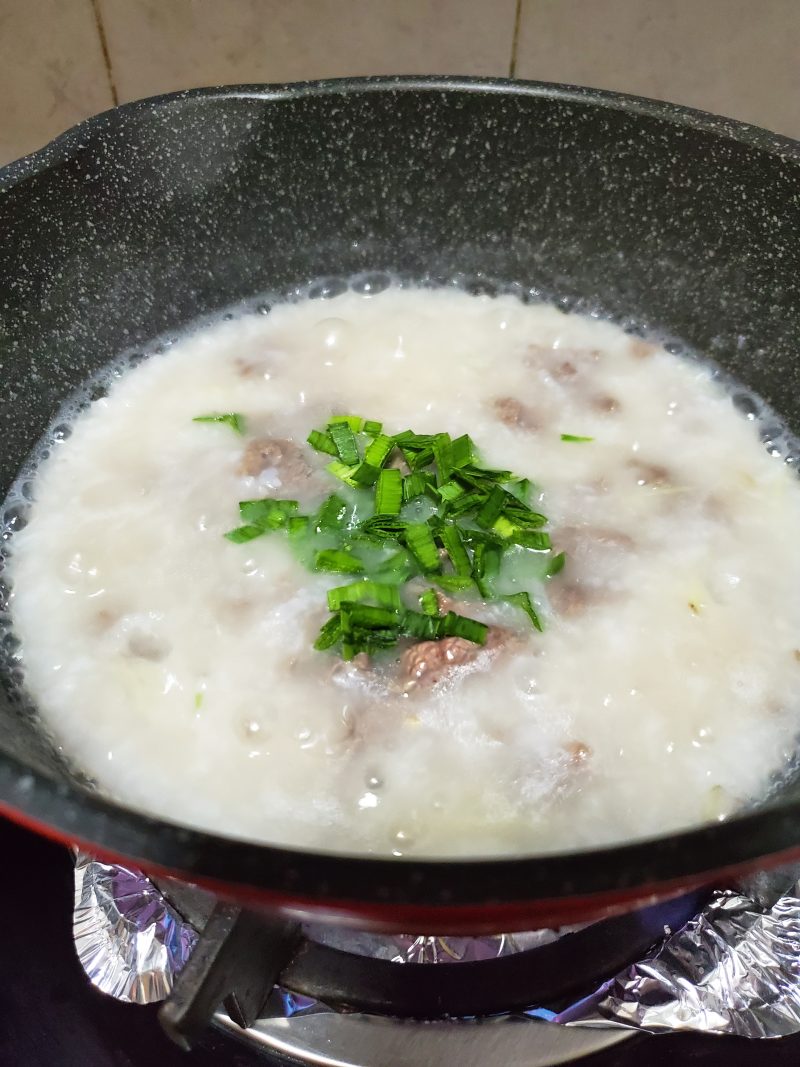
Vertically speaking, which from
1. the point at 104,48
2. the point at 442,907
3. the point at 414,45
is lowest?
the point at 442,907

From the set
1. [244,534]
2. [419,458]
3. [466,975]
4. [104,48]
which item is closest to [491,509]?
[419,458]

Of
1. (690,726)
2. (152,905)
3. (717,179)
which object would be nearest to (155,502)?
(152,905)

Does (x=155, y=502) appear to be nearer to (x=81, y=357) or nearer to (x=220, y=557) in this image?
(x=220, y=557)

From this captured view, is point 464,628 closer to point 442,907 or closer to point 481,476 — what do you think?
point 481,476

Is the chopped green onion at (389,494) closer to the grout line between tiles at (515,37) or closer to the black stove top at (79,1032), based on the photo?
the black stove top at (79,1032)

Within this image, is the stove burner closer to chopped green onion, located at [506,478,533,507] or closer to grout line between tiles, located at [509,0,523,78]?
chopped green onion, located at [506,478,533,507]
